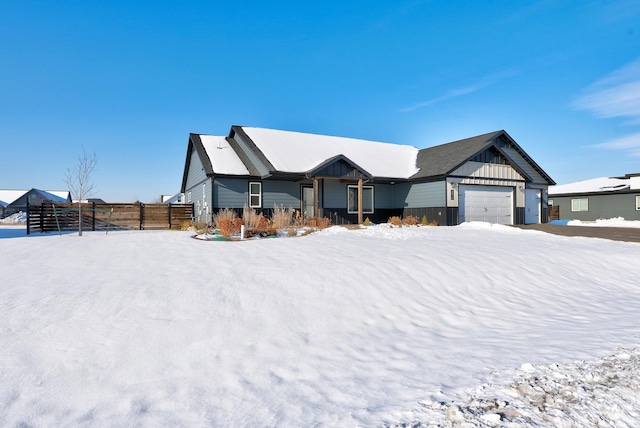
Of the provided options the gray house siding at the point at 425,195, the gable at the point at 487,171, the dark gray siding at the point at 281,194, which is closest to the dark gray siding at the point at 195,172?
the dark gray siding at the point at 281,194

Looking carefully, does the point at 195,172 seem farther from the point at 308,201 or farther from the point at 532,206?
the point at 532,206

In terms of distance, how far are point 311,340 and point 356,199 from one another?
15.9m

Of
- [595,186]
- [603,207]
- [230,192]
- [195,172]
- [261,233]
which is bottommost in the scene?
[261,233]

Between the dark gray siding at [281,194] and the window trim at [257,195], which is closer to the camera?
the window trim at [257,195]

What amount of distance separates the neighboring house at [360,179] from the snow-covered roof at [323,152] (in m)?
0.06

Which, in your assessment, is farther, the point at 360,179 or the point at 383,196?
the point at 383,196

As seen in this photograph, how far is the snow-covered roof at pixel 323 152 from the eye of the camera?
60.6 feet

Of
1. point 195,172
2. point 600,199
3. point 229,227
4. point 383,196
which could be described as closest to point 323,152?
point 383,196

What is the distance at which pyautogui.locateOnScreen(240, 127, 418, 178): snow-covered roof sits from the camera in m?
18.5

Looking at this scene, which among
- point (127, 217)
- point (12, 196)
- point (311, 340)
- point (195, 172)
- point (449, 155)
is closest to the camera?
Answer: point (311, 340)

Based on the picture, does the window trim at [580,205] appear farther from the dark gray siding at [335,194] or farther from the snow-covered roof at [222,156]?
the snow-covered roof at [222,156]

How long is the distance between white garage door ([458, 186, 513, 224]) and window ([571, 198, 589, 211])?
14913mm

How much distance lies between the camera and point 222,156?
19172 mm

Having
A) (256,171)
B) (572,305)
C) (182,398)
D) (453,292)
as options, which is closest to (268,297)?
(182,398)
